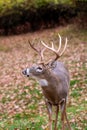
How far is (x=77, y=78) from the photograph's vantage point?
1404 cm

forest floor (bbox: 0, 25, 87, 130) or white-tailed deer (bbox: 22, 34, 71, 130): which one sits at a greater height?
white-tailed deer (bbox: 22, 34, 71, 130)

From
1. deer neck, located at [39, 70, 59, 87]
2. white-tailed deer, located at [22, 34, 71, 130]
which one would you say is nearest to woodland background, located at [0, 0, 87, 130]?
white-tailed deer, located at [22, 34, 71, 130]

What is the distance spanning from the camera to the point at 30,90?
13.7 m

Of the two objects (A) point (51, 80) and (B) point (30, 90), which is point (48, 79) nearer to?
(A) point (51, 80)

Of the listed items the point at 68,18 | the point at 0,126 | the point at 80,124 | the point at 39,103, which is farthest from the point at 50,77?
the point at 68,18

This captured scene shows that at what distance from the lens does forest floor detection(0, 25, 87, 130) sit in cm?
961

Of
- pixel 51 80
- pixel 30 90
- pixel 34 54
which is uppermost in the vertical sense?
pixel 51 80

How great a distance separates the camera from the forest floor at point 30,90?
9.61 meters

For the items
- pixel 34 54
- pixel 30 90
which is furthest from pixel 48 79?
pixel 34 54

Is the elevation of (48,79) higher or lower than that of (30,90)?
higher

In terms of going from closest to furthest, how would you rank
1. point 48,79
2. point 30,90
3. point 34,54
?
1. point 48,79
2. point 30,90
3. point 34,54

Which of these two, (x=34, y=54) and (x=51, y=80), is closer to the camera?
(x=51, y=80)

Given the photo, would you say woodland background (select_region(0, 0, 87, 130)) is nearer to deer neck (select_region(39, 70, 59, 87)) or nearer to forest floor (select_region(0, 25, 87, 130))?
forest floor (select_region(0, 25, 87, 130))

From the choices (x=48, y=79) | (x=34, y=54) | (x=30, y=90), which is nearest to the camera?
(x=48, y=79)
